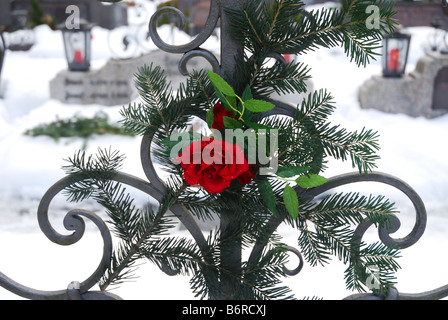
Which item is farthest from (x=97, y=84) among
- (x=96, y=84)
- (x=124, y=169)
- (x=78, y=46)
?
(x=124, y=169)

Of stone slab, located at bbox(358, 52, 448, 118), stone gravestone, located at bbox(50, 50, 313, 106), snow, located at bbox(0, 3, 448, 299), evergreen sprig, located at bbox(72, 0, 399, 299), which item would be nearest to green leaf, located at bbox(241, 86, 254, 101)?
evergreen sprig, located at bbox(72, 0, 399, 299)

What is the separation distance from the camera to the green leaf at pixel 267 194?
307mm

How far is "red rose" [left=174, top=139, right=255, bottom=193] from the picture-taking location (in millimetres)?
292

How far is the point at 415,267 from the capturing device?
37.0 inches

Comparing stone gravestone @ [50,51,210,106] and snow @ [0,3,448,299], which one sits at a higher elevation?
A: stone gravestone @ [50,51,210,106]

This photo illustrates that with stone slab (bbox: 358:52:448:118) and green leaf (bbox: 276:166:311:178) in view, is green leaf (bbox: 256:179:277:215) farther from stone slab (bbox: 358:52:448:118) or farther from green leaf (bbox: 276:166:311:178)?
stone slab (bbox: 358:52:448:118)

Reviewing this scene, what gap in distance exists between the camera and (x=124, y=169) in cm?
134

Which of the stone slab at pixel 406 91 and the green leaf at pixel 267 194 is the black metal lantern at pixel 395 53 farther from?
the green leaf at pixel 267 194

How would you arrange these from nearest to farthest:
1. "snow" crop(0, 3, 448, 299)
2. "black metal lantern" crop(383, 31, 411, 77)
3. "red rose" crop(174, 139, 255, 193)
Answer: "red rose" crop(174, 139, 255, 193)
"snow" crop(0, 3, 448, 299)
"black metal lantern" crop(383, 31, 411, 77)

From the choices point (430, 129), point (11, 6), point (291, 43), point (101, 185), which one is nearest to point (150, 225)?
point (101, 185)

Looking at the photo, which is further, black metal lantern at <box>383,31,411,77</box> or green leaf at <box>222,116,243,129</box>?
black metal lantern at <box>383,31,411,77</box>

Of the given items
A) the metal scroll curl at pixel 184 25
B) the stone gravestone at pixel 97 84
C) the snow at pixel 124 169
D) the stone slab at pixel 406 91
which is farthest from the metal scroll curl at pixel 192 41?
the stone slab at pixel 406 91

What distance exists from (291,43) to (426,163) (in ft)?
4.75

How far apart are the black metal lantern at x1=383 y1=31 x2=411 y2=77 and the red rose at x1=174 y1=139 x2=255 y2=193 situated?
1.68m
